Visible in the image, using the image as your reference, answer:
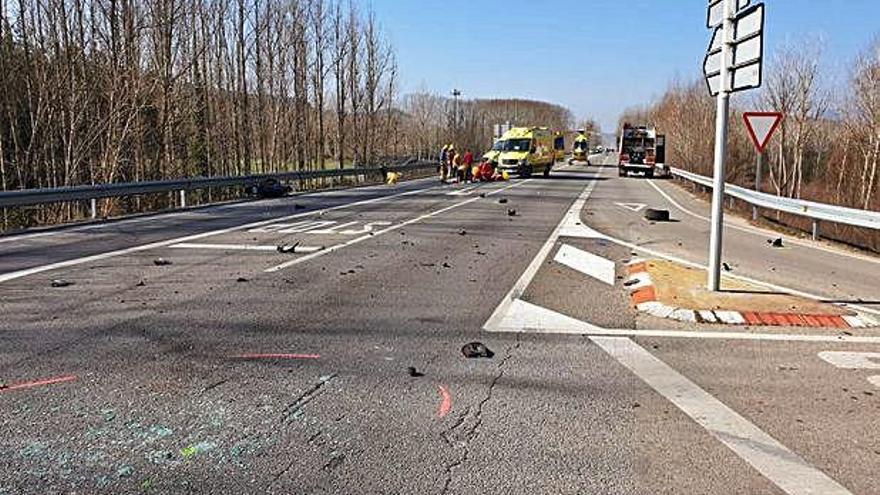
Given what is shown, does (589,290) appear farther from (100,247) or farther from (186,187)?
(186,187)

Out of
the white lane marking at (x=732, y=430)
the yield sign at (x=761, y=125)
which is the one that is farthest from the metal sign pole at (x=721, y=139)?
the yield sign at (x=761, y=125)

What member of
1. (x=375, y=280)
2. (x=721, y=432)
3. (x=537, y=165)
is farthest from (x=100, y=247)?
(x=537, y=165)

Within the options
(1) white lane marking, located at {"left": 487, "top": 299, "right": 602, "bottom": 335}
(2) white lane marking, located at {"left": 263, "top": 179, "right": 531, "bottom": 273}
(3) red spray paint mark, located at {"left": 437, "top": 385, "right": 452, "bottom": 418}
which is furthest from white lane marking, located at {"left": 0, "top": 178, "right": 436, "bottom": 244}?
(3) red spray paint mark, located at {"left": 437, "top": 385, "right": 452, "bottom": 418}

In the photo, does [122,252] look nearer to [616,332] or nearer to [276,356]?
[276,356]

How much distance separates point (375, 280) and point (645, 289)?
10.7ft

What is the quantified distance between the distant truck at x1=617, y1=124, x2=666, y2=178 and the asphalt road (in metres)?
41.5

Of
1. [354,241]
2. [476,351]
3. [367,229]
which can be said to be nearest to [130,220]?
[367,229]

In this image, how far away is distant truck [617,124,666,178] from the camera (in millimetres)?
49219

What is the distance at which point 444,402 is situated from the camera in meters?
4.43

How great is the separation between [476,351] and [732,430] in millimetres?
2100

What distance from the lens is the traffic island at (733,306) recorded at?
6801 mm

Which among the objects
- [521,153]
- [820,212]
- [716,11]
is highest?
[716,11]

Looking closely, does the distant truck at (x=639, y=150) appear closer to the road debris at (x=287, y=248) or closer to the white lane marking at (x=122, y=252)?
the white lane marking at (x=122, y=252)

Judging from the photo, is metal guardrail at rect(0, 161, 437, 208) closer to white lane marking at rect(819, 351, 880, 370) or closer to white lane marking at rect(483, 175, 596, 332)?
white lane marking at rect(483, 175, 596, 332)
